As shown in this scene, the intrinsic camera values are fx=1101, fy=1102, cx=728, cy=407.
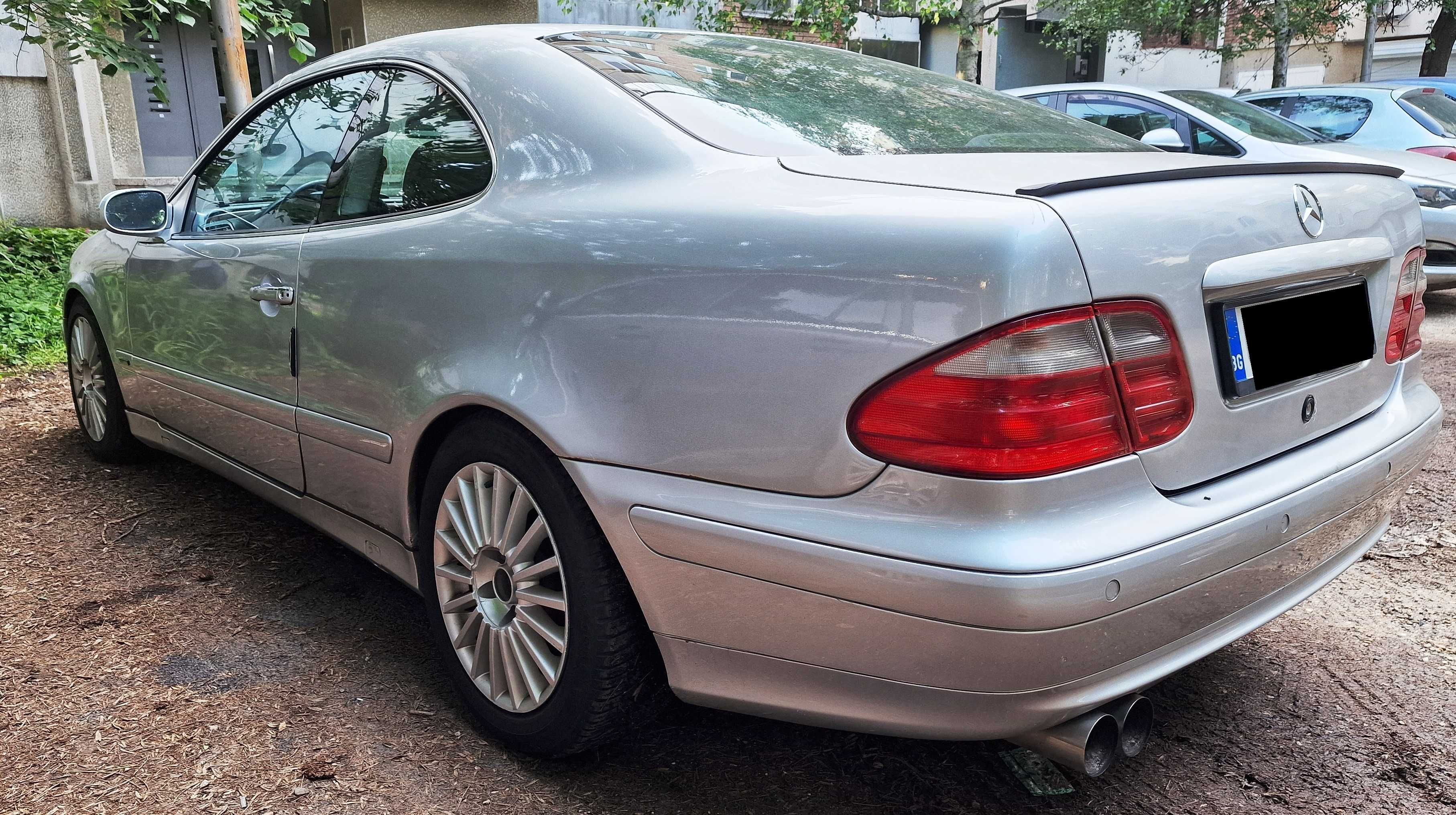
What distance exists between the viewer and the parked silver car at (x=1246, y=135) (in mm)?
6781

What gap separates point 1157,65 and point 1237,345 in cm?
2952

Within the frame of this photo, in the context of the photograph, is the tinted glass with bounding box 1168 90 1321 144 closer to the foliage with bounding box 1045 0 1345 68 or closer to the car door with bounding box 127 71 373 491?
the car door with bounding box 127 71 373 491

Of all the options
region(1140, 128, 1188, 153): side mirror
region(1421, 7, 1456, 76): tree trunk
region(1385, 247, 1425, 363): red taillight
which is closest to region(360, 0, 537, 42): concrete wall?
region(1140, 128, 1188, 153): side mirror

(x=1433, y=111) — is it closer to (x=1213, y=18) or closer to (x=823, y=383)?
(x=823, y=383)

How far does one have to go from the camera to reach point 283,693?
8.38ft

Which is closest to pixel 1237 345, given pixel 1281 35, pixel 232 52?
pixel 232 52

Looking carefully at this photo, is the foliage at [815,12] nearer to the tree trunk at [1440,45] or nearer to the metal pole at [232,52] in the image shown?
the metal pole at [232,52]

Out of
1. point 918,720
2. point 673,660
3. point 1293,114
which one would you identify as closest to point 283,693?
point 673,660

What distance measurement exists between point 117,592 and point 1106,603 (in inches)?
110

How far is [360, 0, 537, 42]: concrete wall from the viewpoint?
13.7 metres

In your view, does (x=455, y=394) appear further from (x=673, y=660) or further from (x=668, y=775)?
(x=668, y=775)

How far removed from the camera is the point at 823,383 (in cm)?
163

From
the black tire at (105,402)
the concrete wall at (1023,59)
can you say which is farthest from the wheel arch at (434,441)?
the concrete wall at (1023,59)

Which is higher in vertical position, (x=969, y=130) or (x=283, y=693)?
(x=969, y=130)
